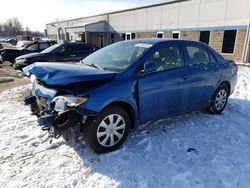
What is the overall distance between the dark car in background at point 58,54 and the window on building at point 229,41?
10.3 meters

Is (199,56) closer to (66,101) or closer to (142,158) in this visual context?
(142,158)

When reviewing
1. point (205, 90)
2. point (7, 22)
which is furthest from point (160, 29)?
point (7, 22)

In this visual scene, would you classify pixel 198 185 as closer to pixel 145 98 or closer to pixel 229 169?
pixel 229 169

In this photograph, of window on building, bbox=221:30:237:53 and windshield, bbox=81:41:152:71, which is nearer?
windshield, bbox=81:41:152:71

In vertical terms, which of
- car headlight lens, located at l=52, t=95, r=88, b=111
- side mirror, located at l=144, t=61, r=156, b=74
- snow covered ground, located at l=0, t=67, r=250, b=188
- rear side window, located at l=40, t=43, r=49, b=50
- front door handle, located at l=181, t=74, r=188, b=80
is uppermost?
side mirror, located at l=144, t=61, r=156, b=74

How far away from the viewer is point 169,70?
3.76 m

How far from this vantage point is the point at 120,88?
3.12 meters

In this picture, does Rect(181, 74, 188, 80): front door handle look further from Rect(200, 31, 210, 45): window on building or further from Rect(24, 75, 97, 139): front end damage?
Rect(200, 31, 210, 45): window on building

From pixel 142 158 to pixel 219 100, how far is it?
107 inches

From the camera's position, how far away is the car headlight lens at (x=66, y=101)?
9.27ft

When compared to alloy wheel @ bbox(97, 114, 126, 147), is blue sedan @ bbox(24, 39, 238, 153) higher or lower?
higher

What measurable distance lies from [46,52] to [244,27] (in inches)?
491

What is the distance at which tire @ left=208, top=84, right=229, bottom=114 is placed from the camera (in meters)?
4.84

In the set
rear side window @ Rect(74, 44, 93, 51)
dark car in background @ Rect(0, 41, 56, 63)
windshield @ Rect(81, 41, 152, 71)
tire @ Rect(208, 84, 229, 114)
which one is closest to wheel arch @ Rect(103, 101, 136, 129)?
windshield @ Rect(81, 41, 152, 71)
